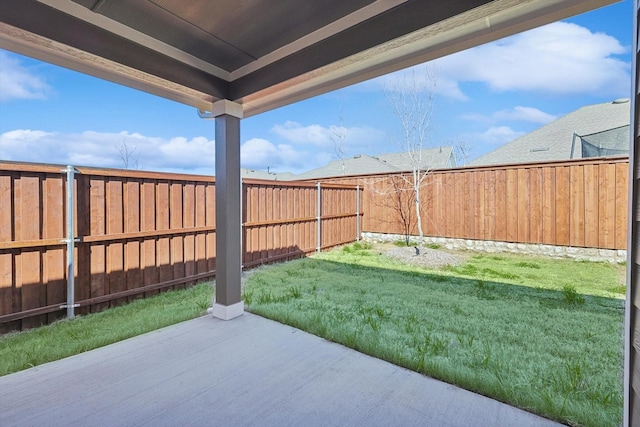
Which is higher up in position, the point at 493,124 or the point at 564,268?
the point at 493,124

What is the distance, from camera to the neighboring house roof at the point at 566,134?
8759 mm

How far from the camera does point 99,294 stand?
3.62 meters

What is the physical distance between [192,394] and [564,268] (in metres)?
6.35

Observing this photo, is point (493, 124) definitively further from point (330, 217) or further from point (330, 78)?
point (330, 78)

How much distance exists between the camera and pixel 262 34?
2.15 meters

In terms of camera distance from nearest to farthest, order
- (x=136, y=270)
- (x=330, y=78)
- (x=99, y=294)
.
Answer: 1. (x=330, y=78)
2. (x=99, y=294)
3. (x=136, y=270)

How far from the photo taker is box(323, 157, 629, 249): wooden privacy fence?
5.94 metres

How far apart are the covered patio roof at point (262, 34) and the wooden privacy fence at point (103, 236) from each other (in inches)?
66.1

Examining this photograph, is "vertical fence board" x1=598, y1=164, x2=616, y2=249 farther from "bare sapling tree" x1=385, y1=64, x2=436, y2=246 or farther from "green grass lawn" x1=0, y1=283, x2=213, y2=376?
"green grass lawn" x1=0, y1=283, x2=213, y2=376

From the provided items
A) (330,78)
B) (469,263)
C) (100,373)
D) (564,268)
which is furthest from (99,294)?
(564,268)

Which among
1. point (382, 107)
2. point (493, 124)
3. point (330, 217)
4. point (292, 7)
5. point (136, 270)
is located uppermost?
point (493, 124)

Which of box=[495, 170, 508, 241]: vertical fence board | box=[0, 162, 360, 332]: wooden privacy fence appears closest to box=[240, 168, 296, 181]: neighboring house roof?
box=[495, 170, 508, 241]: vertical fence board

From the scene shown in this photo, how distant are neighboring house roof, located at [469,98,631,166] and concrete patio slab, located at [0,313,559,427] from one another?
9538 millimetres

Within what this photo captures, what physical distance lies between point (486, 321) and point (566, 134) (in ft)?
36.0
